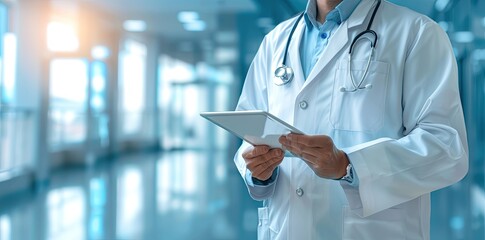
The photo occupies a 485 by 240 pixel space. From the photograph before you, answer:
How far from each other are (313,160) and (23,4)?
7.06 m

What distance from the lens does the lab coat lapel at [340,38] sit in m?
1.16

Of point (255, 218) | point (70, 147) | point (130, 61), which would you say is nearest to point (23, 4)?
point (70, 147)

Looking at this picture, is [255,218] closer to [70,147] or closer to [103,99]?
[70,147]

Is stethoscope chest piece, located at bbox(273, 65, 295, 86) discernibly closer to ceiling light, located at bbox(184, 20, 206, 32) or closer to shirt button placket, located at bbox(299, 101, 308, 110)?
shirt button placket, located at bbox(299, 101, 308, 110)

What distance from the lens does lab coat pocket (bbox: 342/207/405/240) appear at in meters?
1.07

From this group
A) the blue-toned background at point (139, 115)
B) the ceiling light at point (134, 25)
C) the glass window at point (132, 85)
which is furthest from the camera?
the glass window at point (132, 85)

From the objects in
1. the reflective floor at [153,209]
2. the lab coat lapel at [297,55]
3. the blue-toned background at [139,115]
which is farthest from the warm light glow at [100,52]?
the lab coat lapel at [297,55]

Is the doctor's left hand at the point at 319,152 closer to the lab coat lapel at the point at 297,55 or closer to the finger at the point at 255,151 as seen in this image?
the finger at the point at 255,151

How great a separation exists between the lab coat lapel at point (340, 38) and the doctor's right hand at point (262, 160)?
0.67 ft

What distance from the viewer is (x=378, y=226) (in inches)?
42.4

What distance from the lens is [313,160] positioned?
995mm

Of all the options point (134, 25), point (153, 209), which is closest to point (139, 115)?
point (134, 25)

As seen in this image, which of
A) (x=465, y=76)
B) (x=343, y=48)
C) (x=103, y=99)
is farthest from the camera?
(x=103, y=99)

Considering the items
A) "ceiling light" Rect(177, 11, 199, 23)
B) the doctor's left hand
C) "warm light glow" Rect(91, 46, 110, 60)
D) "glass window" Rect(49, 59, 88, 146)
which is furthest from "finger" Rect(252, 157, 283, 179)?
"warm light glow" Rect(91, 46, 110, 60)
